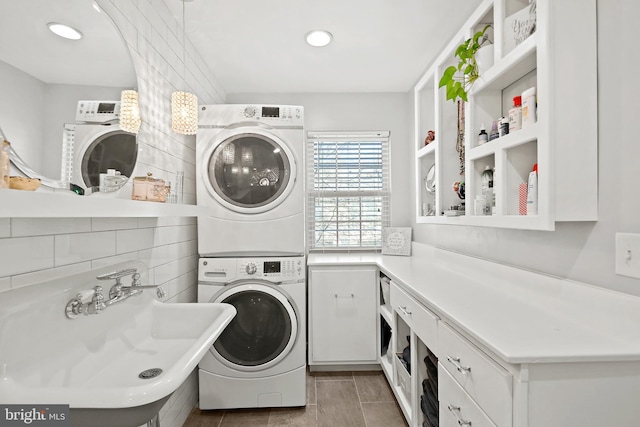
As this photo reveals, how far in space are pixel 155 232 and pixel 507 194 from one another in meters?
1.73

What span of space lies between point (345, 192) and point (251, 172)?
1.16 meters

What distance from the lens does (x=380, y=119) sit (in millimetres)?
3156

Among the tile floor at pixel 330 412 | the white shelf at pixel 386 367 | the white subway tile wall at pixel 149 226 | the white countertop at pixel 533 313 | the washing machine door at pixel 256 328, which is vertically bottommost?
the tile floor at pixel 330 412

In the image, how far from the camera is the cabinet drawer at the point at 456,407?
1.06 metres

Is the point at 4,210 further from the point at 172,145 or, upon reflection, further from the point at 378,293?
the point at 378,293

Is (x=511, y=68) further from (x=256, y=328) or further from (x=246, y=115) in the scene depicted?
(x=256, y=328)

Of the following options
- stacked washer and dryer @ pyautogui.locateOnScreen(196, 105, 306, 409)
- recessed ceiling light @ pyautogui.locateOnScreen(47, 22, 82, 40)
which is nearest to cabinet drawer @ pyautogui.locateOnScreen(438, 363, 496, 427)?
stacked washer and dryer @ pyautogui.locateOnScreen(196, 105, 306, 409)

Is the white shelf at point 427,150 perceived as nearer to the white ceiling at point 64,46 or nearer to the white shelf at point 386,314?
the white shelf at point 386,314

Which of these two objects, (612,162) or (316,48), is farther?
(316,48)

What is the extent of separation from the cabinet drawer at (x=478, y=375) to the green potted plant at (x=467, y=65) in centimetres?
115

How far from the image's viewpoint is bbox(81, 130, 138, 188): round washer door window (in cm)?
121

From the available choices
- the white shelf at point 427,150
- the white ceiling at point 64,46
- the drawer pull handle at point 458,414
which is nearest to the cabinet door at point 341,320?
the white shelf at point 427,150

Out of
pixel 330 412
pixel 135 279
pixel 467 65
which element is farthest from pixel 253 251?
pixel 467 65

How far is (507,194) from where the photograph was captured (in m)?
1.40
